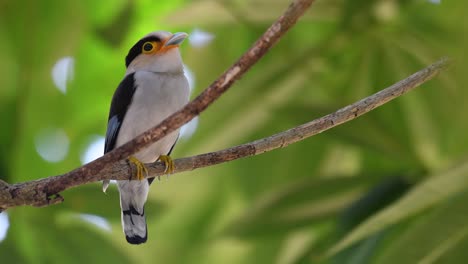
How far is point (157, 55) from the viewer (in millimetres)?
3180

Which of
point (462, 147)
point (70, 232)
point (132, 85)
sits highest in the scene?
point (132, 85)

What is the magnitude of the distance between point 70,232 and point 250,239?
0.74 meters

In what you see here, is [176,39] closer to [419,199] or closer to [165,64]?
[165,64]

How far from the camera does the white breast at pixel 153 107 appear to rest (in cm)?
271

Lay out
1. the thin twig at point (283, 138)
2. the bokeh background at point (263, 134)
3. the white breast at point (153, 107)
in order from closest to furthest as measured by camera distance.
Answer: the thin twig at point (283, 138) → the white breast at point (153, 107) → the bokeh background at point (263, 134)

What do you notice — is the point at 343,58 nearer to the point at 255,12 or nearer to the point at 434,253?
the point at 255,12

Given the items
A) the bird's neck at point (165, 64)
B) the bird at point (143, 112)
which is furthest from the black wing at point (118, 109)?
the bird's neck at point (165, 64)

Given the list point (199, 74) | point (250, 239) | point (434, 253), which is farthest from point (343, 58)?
point (434, 253)

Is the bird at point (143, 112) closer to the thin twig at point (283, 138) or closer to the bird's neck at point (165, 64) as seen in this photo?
the bird's neck at point (165, 64)

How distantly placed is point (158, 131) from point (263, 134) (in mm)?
2143

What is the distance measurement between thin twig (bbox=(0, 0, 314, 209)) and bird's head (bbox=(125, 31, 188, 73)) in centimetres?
143

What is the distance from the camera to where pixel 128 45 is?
3877mm

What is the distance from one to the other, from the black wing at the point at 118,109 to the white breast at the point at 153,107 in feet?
0.11

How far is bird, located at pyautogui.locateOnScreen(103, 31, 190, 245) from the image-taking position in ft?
9.02
